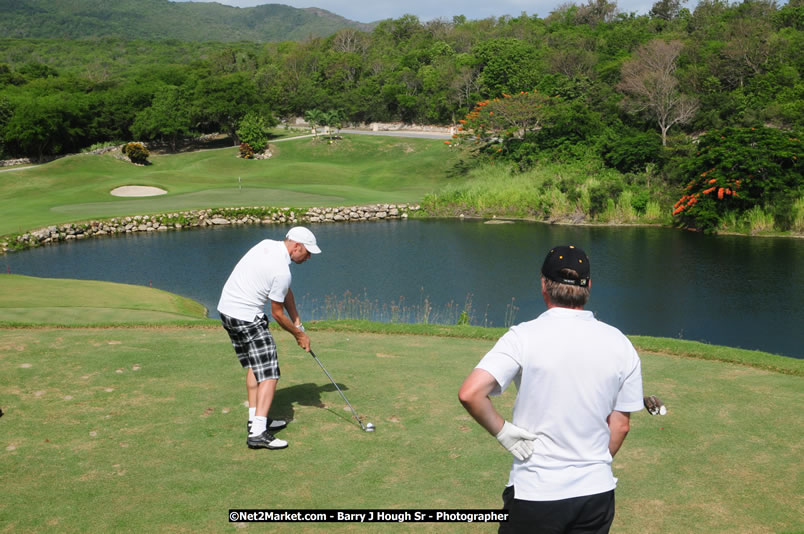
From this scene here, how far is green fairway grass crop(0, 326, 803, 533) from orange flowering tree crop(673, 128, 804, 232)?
31.8 m

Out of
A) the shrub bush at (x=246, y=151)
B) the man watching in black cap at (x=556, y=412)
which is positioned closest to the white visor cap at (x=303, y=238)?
the man watching in black cap at (x=556, y=412)

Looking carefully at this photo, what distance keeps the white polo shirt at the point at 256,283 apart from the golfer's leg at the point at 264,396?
2.28 ft

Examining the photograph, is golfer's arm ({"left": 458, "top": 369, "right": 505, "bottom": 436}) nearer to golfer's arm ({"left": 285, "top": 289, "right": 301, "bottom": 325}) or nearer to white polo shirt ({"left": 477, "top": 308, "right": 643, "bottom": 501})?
white polo shirt ({"left": 477, "top": 308, "right": 643, "bottom": 501})

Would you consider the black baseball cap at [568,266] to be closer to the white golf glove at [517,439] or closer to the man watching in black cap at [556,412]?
the man watching in black cap at [556,412]

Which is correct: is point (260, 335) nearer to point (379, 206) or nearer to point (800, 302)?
point (800, 302)

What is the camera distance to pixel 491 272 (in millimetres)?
30047

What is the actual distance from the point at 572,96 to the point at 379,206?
26001 millimetres

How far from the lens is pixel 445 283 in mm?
28062

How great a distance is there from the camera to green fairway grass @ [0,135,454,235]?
49031mm

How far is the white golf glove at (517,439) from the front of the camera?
11.1 feet

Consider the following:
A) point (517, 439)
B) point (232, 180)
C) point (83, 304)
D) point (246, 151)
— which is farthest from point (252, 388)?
point (246, 151)

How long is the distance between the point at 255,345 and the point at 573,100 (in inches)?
2368

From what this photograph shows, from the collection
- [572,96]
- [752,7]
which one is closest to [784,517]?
[572,96]

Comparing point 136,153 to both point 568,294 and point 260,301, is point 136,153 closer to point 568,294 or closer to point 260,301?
point 260,301
